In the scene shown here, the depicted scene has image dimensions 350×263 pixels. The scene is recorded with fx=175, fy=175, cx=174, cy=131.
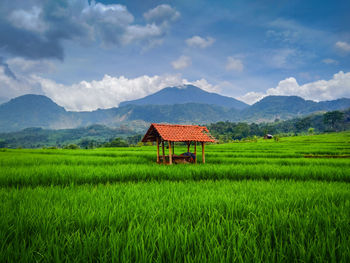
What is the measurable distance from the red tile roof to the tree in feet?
498

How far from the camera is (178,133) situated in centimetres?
1186

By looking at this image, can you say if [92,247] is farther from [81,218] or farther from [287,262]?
[287,262]

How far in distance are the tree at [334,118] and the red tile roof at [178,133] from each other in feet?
498

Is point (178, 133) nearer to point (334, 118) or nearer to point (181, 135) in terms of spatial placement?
point (181, 135)

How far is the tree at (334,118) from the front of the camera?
394 feet

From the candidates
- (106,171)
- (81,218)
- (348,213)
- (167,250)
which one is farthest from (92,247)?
(106,171)

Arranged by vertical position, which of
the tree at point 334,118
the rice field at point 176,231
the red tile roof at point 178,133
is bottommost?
the rice field at point 176,231

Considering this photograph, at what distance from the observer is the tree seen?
120000mm

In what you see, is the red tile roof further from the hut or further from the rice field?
the rice field

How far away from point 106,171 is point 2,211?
473 centimetres

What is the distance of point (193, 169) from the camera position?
8.30 metres

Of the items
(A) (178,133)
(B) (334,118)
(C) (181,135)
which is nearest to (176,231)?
(C) (181,135)

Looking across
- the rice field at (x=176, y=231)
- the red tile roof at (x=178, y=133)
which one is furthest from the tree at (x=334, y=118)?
the rice field at (x=176, y=231)

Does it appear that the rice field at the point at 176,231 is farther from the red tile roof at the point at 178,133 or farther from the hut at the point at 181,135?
the hut at the point at 181,135
